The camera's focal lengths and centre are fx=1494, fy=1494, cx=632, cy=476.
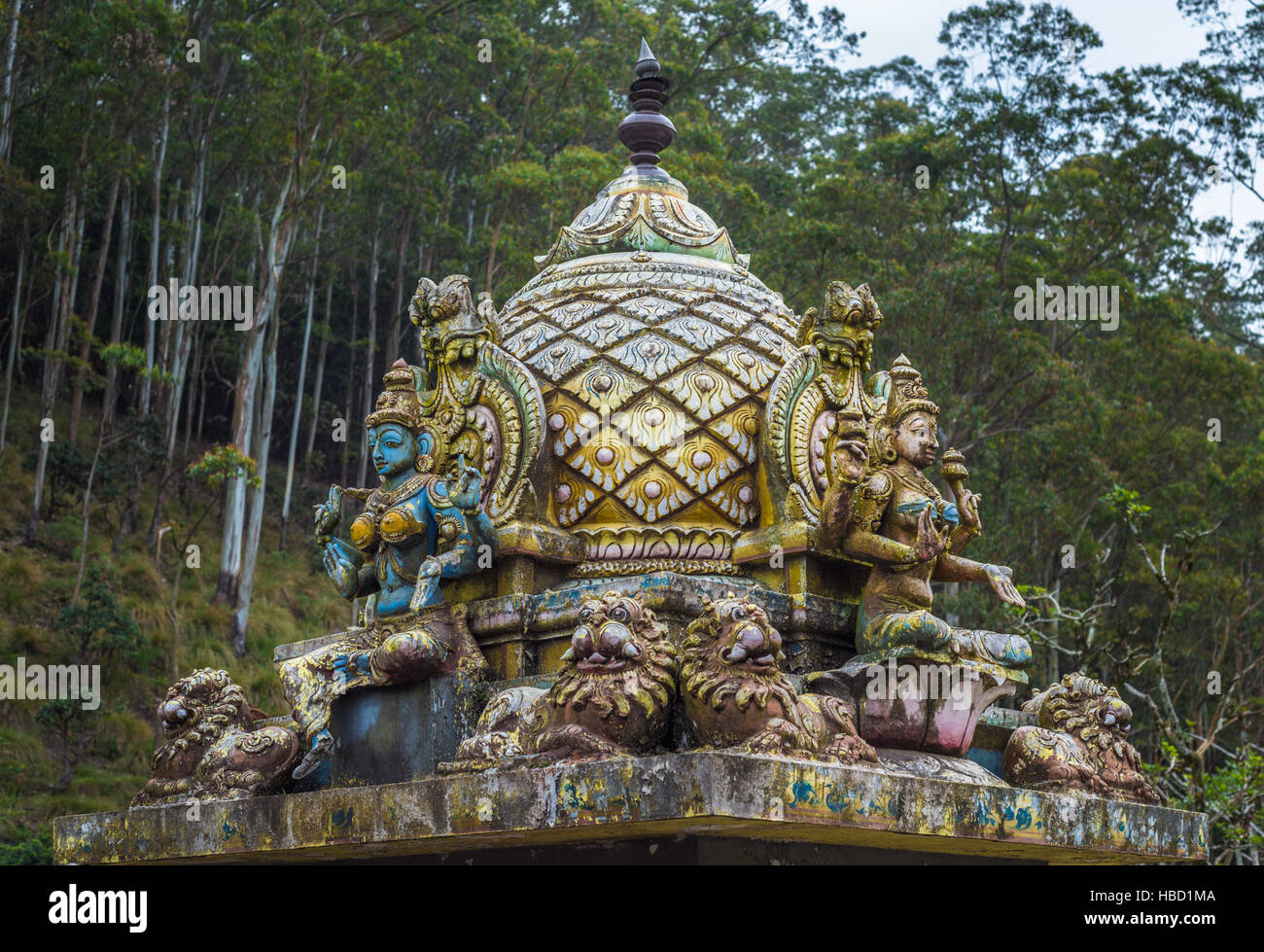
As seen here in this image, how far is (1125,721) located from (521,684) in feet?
7.19

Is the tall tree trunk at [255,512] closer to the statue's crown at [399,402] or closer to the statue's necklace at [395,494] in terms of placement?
the statue's crown at [399,402]

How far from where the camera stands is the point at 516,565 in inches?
206

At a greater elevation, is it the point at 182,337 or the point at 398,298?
the point at 398,298

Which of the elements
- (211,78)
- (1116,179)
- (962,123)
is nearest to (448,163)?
(211,78)

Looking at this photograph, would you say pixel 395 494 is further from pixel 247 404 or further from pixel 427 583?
pixel 247 404

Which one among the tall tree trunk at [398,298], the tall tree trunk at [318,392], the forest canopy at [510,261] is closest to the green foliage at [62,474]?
the forest canopy at [510,261]

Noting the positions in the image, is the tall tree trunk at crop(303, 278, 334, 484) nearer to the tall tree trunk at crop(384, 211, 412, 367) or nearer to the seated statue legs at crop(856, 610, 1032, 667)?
the tall tree trunk at crop(384, 211, 412, 367)

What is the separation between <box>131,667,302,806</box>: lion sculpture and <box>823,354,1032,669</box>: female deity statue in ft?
6.77

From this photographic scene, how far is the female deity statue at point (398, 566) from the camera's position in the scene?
505 cm

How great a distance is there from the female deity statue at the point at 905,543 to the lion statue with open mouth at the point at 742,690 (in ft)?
2.23

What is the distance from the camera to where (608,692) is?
4.25 m

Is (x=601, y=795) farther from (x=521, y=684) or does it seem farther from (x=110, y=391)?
(x=110, y=391)

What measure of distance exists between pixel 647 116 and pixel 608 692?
10.0ft

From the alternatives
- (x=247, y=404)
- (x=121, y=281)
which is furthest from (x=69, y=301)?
(x=247, y=404)
